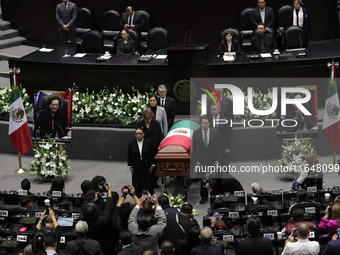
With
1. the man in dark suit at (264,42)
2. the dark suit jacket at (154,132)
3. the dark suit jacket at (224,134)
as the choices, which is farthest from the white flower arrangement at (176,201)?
the man in dark suit at (264,42)

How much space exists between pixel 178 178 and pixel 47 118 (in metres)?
3.00

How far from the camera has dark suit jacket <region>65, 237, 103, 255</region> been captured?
10086 millimetres

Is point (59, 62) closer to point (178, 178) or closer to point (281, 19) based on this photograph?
point (178, 178)

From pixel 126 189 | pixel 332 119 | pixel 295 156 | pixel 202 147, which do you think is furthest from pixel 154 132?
pixel 332 119

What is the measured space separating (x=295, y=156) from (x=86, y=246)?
6047 millimetres

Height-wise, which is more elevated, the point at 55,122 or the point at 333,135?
the point at 55,122

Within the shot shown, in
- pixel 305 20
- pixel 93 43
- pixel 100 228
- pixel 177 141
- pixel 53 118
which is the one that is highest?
pixel 305 20

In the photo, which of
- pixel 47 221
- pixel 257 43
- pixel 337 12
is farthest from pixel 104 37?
pixel 47 221

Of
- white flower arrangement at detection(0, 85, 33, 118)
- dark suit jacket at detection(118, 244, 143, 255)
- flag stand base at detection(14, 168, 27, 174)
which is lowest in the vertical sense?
dark suit jacket at detection(118, 244, 143, 255)

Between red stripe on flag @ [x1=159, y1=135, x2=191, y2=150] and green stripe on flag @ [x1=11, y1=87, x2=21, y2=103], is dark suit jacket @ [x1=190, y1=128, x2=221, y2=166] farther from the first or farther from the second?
green stripe on flag @ [x1=11, y1=87, x2=21, y2=103]

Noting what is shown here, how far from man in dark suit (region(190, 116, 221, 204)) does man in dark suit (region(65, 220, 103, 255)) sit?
4.10m

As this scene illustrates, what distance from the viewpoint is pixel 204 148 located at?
46.0 feet

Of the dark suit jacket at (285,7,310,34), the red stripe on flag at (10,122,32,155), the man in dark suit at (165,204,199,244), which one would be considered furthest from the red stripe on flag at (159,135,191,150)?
the dark suit jacket at (285,7,310,34)

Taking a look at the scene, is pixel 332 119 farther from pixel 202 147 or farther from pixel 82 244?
pixel 82 244
